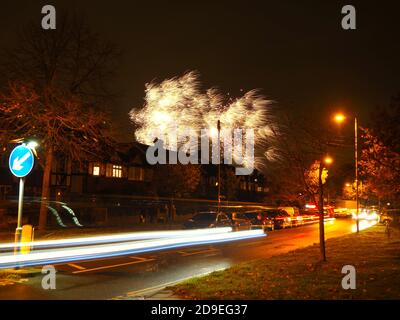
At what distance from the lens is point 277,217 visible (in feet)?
123

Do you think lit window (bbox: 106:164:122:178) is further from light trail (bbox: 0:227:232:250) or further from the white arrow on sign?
the white arrow on sign

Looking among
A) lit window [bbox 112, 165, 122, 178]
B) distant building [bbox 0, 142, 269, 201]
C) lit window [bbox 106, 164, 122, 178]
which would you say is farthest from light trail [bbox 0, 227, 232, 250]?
lit window [bbox 112, 165, 122, 178]

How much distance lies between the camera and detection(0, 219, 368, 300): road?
33.1 ft

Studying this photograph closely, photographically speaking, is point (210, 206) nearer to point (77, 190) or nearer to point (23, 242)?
point (77, 190)

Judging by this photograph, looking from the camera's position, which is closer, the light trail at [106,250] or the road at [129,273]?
the road at [129,273]

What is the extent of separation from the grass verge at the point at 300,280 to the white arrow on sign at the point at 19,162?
5876 millimetres

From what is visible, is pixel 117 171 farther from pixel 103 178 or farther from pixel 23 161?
pixel 23 161

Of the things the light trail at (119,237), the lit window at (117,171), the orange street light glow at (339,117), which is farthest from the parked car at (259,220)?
the lit window at (117,171)

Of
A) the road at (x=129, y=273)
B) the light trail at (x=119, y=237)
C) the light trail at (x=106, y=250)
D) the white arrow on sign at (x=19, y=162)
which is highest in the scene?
the white arrow on sign at (x=19, y=162)

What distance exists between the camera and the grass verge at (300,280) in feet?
29.1

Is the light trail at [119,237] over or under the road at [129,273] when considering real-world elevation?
over

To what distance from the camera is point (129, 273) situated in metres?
13.2

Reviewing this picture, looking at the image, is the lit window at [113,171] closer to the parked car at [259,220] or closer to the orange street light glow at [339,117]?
the parked car at [259,220]
